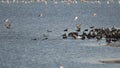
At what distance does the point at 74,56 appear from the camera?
313 ft

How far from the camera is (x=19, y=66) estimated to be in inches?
3401

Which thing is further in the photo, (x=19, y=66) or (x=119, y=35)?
(x=119, y=35)

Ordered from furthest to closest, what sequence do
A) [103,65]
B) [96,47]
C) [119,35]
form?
[119,35]
[96,47]
[103,65]

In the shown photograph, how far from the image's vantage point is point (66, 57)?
310 ft

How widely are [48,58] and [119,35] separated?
21356 mm

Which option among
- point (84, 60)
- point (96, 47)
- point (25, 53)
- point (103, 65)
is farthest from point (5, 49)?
point (103, 65)

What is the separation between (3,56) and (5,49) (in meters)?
9.79

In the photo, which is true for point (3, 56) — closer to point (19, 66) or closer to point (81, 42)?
point (19, 66)

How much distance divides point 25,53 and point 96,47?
10.6 m

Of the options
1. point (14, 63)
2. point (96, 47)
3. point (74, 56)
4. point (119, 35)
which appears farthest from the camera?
point (119, 35)

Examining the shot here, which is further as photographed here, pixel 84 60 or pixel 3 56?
pixel 3 56

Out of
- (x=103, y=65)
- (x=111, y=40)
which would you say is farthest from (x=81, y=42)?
(x=103, y=65)

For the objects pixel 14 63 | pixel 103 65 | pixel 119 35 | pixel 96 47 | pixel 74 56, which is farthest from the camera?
pixel 119 35

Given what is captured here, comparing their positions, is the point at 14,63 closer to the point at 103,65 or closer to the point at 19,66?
the point at 19,66
